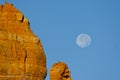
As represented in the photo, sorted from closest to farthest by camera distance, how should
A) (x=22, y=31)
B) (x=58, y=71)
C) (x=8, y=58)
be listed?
(x=8, y=58) < (x=22, y=31) < (x=58, y=71)

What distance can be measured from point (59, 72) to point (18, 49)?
1160 centimetres

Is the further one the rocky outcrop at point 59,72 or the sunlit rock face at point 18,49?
the rocky outcrop at point 59,72

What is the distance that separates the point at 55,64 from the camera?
74250mm

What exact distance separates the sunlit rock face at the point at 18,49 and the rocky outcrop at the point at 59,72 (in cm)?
648

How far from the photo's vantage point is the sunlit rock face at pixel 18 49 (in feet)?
203

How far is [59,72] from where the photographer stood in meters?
72.8

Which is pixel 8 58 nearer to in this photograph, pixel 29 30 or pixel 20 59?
pixel 20 59

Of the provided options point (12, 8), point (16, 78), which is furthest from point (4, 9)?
point (16, 78)

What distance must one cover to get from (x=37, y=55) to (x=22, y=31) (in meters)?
4.35

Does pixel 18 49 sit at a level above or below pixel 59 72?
above

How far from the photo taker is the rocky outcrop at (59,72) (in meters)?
72.4

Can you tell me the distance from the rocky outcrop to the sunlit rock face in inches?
255

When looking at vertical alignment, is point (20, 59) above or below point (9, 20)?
below

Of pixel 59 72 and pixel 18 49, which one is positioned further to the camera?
pixel 59 72
